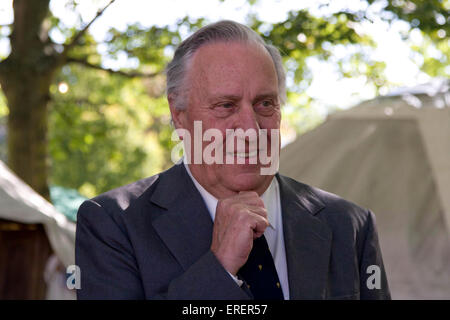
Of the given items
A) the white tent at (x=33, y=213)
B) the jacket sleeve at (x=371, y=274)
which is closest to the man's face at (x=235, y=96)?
the jacket sleeve at (x=371, y=274)

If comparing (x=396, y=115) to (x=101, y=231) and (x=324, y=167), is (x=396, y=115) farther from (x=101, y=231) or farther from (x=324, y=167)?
(x=101, y=231)

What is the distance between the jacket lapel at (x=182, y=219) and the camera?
214 cm

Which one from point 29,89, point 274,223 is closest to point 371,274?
point 274,223

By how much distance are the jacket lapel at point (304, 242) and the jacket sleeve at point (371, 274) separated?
0.52 ft

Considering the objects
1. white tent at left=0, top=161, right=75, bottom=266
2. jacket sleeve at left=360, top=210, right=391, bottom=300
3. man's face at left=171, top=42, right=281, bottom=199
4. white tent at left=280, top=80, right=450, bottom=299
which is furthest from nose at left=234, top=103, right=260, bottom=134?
white tent at left=0, top=161, right=75, bottom=266

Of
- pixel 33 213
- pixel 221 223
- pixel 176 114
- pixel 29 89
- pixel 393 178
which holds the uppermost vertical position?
pixel 29 89

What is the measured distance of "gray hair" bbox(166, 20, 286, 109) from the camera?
7.11 ft

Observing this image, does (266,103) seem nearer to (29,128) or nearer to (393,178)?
(393,178)

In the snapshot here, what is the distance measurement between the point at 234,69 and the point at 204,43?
15 cm

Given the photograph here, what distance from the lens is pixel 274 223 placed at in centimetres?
238

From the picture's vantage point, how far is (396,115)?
556 cm

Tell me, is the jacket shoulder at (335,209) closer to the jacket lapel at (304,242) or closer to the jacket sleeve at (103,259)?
the jacket lapel at (304,242)

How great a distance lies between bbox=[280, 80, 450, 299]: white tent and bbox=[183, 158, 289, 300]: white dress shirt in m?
3.34

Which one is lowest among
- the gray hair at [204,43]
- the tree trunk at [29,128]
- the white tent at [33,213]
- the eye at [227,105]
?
the eye at [227,105]
